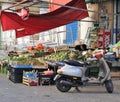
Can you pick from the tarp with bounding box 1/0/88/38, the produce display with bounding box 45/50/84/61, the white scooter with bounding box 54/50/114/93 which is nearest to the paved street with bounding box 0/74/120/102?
the white scooter with bounding box 54/50/114/93

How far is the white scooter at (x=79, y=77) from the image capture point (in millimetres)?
12656

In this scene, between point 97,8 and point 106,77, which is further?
point 97,8

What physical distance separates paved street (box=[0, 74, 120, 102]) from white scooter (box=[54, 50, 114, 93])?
0.23 metres

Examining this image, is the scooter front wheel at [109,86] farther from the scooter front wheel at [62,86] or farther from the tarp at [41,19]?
the tarp at [41,19]

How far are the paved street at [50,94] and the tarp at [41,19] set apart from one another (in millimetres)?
2831

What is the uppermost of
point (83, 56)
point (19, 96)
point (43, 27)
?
point (43, 27)

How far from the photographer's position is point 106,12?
1800 centimetres

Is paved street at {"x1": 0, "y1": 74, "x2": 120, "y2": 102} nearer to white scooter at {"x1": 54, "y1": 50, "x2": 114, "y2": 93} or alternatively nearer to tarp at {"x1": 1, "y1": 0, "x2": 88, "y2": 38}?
white scooter at {"x1": 54, "y1": 50, "x2": 114, "y2": 93}

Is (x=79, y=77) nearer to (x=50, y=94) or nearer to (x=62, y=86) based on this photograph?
(x=62, y=86)

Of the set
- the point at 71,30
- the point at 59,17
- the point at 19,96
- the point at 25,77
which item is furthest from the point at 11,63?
the point at 71,30

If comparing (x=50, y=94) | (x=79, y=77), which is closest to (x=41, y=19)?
(x=79, y=77)

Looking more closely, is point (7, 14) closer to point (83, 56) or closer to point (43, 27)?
point (43, 27)

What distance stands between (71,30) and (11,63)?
591cm

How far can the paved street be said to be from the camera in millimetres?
11438
